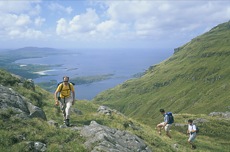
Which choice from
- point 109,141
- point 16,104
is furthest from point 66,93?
point 109,141

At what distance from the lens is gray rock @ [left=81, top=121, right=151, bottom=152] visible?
16.2 metres

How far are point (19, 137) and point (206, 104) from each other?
183m

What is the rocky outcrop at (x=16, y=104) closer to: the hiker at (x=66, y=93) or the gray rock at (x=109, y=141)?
the hiker at (x=66, y=93)

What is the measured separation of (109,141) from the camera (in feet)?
57.1

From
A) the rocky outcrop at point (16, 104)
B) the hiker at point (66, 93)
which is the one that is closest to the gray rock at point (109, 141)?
the hiker at point (66, 93)

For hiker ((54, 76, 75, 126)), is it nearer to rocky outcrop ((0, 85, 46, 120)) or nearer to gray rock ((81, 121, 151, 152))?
rocky outcrop ((0, 85, 46, 120))

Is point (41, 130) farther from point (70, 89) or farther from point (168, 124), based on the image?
point (168, 124)

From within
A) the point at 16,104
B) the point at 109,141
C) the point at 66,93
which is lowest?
the point at 109,141

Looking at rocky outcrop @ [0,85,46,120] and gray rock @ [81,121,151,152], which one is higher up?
rocky outcrop @ [0,85,46,120]

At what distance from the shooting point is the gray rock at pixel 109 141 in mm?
16172

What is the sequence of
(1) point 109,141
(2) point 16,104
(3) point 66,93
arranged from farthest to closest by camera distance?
(3) point 66,93, (2) point 16,104, (1) point 109,141

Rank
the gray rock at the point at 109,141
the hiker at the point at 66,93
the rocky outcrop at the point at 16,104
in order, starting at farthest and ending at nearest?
the hiker at the point at 66,93 → the rocky outcrop at the point at 16,104 → the gray rock at the point at 109,141

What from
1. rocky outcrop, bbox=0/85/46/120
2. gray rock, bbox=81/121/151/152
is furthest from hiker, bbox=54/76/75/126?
gray rock, bbox=81/121/151/152

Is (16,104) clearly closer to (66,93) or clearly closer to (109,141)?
(66,93)
